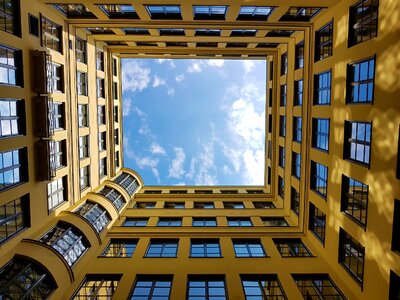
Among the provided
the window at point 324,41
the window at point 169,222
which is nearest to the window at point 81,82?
the window at point 169,222

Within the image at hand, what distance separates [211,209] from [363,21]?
21390 mm

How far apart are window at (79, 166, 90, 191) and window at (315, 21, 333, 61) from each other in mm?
21697

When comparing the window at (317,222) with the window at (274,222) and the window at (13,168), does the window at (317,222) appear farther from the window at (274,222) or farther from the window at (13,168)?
the window at (13,168)

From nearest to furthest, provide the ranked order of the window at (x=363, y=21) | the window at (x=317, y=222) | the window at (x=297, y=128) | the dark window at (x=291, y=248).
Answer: the window at (x=363, y=21) → the window at (x=317, y=222) → the dark window at (x=291, y=248) → the window at (x=297, y=128)

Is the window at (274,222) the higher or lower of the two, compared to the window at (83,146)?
lower

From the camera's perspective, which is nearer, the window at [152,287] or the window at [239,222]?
the window at [152,287]

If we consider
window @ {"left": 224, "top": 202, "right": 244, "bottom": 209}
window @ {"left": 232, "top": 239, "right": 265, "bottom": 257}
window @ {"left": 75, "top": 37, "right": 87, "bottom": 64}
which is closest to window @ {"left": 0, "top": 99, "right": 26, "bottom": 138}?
window @ {"left": 75, "top": 37, "right": 87, "bottom": 64}

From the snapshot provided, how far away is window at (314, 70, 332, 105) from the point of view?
870 inches

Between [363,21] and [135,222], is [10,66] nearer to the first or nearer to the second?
[135,222]

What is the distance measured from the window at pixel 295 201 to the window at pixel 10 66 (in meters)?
22.9

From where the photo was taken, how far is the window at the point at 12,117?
56.2ft

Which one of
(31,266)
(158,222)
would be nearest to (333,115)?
(158,222)

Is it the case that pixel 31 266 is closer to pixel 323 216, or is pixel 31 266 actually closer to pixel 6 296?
pixel 6 296

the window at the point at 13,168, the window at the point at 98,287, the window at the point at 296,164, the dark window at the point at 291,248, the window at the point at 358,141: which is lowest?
the window at the point at 98,287
